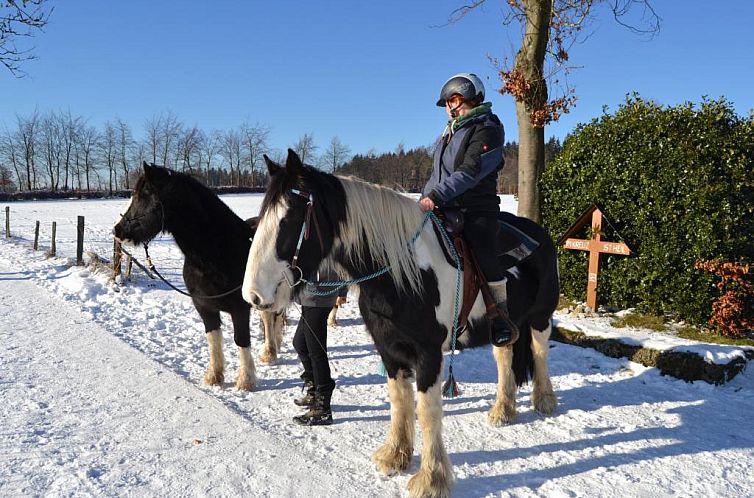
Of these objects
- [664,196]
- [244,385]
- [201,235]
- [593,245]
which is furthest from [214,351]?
[664,196]

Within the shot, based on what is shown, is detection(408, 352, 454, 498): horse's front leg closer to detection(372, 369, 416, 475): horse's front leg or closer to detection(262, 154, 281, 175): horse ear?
detection(372, 369, 416, 475): horse's front leg

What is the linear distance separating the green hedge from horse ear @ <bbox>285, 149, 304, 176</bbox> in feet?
17.2

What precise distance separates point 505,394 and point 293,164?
2841 mm

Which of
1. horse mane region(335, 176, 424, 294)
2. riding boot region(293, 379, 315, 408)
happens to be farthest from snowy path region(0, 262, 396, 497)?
horse mane region(335, 176, 424, 294)

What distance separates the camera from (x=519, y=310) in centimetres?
400

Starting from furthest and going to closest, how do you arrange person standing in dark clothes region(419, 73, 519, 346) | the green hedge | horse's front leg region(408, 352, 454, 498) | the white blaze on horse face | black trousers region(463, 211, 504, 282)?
the green hedge < black trousers region(463, 211, 504, 282) < person standing in dark clothes region(419, 73, 519, 346) < horse's front leg region(408, 352, 454, 498) < the white blaze on horse face

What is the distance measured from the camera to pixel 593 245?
22.2ft

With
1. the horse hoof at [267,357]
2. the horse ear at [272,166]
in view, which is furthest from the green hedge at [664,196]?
the horse ear at [272,166]

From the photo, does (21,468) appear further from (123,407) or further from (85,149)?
(85,149)

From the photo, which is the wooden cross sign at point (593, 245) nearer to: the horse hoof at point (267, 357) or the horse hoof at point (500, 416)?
the horse hoof at point (500, 416)

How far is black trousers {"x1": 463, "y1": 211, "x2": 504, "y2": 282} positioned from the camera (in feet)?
10.7

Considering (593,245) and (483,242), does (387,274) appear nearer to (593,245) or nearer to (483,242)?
(483,242)

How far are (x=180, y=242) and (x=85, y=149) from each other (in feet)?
212

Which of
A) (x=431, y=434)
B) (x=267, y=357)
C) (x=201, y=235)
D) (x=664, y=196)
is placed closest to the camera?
(x=431, y=434)
